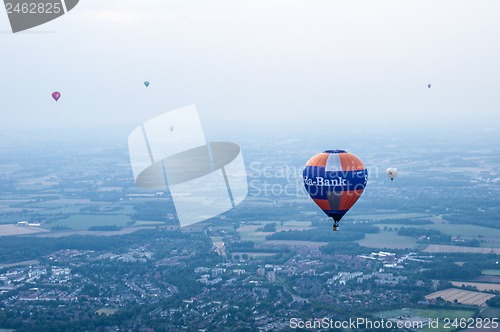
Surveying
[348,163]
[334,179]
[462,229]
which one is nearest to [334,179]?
[334,179]

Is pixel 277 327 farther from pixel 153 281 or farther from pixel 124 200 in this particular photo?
pixel 124 200

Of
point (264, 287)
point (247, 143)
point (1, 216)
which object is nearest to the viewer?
point (264, 287)

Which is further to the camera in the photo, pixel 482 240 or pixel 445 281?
pixel 482 240

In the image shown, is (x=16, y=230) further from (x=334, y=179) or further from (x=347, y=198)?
(x=334, y=179)

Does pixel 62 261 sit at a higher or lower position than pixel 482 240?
higher

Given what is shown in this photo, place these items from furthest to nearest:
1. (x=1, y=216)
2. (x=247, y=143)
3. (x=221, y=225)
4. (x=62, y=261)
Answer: (x=247, y=143) → (x=1, y=216) → (x=221, y=225) → (x=62, y=261)

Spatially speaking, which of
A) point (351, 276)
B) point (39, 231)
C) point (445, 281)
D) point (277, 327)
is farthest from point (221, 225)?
point (277, 327)

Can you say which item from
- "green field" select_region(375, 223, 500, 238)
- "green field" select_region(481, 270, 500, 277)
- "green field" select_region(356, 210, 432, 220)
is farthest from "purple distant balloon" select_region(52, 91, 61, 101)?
"green field" select_region(481, 270, 500, 277)

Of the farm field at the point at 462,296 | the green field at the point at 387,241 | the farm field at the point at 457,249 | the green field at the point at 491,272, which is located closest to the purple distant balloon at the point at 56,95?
the green field at the point at 387,241
